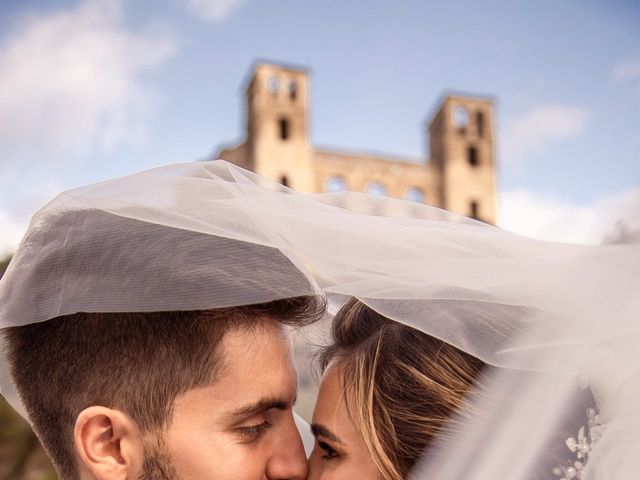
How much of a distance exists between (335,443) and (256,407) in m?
0.23

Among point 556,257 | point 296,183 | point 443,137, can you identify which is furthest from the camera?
point 443,137

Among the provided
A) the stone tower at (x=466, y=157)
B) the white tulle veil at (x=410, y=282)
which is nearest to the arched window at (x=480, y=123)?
the stone tower at (x=466, y=157)

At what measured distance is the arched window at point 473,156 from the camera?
31.7 meters

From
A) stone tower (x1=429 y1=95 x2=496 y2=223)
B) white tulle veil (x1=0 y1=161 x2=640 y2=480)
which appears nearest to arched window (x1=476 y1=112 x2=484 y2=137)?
A: stone tower (x1=429 y1=95 x2=496 y2=223)

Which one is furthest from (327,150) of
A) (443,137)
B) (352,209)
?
(352,209)

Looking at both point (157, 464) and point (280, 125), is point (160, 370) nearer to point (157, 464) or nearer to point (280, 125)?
point (157, 464)

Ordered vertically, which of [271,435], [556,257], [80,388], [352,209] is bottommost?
[271,435]

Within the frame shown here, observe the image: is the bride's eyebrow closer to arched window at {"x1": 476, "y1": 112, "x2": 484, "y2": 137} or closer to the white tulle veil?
the white tulle veil

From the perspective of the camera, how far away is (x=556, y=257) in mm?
1946

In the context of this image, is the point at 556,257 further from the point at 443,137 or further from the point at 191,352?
the point at 443,137

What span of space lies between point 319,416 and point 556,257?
776 millimetres

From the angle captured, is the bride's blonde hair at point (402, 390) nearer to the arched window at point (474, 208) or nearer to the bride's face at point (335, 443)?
the bride's face at point (335, 443)

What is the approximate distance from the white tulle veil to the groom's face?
0.69 ft

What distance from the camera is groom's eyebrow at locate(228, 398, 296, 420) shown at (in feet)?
6.61
